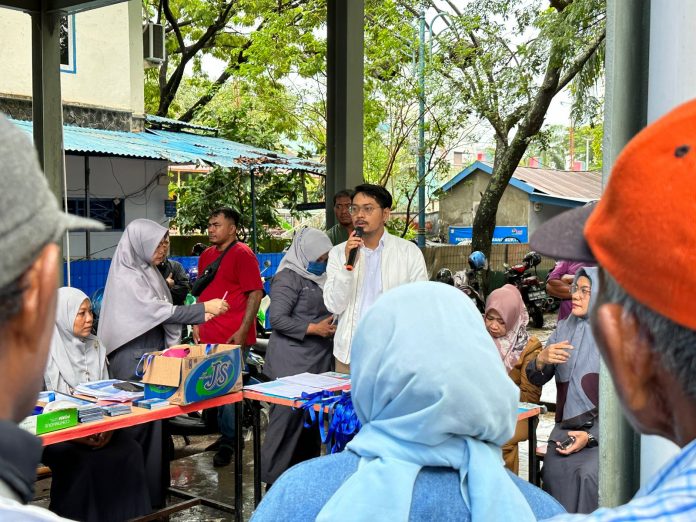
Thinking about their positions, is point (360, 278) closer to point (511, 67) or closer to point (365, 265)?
point (365, 265)

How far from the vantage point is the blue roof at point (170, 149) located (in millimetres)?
10763

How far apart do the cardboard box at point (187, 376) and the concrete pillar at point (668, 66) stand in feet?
8.37

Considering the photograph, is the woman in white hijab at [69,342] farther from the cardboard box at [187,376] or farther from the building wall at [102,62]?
the building wall at [102,62]

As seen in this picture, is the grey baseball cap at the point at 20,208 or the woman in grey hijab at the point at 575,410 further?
the woman in grey hijab at the point at 575,410

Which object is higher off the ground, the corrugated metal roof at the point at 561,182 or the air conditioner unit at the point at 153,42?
the air conditioner unit at the point at 153,42

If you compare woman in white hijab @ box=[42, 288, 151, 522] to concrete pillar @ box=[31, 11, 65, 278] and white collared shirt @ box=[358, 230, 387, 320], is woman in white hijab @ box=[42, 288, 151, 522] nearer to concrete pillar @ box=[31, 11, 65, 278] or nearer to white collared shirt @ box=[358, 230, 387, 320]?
white collared shirt @ box=[358, 230, 387, 320]

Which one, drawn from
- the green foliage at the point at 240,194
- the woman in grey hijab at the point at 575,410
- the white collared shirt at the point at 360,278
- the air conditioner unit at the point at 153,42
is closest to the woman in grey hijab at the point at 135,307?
the white collared shirt at the point at 360,278

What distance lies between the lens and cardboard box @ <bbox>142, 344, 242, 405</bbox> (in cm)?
414

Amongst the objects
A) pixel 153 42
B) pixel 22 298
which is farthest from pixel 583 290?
pixel 153 42

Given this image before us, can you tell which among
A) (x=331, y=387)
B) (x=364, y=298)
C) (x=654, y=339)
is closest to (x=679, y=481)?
(x=654, y=339)

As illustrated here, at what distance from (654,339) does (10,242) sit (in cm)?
68

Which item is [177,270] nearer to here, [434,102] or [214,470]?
[214,470]

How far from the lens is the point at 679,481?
79 centimetres

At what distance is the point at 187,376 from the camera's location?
13.6 feet
